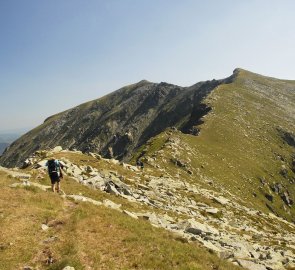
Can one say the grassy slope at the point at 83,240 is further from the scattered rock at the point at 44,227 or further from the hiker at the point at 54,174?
the hiker at the point at 54,174

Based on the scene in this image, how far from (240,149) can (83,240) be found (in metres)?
93.4

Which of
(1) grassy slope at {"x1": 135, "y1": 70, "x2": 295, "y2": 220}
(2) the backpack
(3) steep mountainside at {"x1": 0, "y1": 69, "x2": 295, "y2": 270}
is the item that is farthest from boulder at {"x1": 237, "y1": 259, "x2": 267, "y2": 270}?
(1) grassy slope at {"x1": 135, "y1": 70, "x2": 295, "y2": 220}

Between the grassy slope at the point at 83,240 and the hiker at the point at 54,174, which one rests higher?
the hiker at the point at 54,174

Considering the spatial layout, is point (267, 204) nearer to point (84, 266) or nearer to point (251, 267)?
point (251, 267)

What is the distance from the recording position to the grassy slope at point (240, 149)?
270 feet

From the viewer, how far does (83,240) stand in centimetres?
2003

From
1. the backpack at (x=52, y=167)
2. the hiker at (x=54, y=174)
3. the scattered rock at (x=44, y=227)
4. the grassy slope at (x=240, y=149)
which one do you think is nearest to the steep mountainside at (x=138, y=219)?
the scattered rock at (x=44, y=227)

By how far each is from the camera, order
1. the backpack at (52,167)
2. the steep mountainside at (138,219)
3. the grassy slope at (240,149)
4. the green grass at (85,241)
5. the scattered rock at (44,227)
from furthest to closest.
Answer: the grassy slope at (240,149)
the backpack at (52,167)
the scattered rock at (44,227)
the steep mountainside at (138,219)
the green grass at (85,241)

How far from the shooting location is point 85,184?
117 ft

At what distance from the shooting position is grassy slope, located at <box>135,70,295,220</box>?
270 feet

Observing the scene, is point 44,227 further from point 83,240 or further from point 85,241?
point 85,241

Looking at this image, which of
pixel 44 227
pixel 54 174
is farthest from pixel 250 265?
pixel 54 174

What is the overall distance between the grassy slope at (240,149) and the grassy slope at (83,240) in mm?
44485

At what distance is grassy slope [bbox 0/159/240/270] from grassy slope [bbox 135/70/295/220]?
1751 inches
